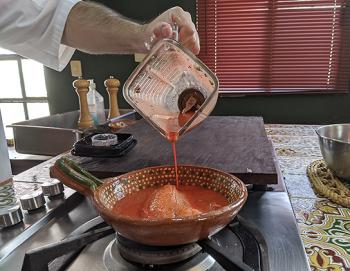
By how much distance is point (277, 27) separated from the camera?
1801 mm

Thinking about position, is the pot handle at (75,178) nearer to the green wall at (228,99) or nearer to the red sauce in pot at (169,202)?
the red sauce in pot at (169,202)

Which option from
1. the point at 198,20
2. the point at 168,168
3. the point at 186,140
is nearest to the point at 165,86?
the point at 168,168

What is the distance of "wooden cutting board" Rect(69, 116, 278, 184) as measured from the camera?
0.67 m

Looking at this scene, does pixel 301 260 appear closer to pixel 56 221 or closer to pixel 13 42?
pixel 56 221

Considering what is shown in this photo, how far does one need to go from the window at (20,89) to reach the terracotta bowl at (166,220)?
2.00 m

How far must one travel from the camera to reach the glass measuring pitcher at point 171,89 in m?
0.56

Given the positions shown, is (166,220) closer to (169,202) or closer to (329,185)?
(169,202)

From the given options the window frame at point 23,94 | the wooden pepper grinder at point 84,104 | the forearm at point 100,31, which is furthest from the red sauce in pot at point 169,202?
the window frame at point 23,94

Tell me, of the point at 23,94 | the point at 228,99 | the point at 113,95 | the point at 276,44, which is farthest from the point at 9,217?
the point at 23,94

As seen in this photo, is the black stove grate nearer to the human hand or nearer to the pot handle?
the pot handle

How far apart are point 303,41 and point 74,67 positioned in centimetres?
147

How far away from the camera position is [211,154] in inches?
31.2

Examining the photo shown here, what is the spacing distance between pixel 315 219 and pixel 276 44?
144cm

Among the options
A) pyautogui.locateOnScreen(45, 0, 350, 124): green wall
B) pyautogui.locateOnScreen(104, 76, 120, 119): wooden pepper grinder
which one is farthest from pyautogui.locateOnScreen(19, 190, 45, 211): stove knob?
pyautogui.locateOnScreen(45, 0, 350, 124): green wall
